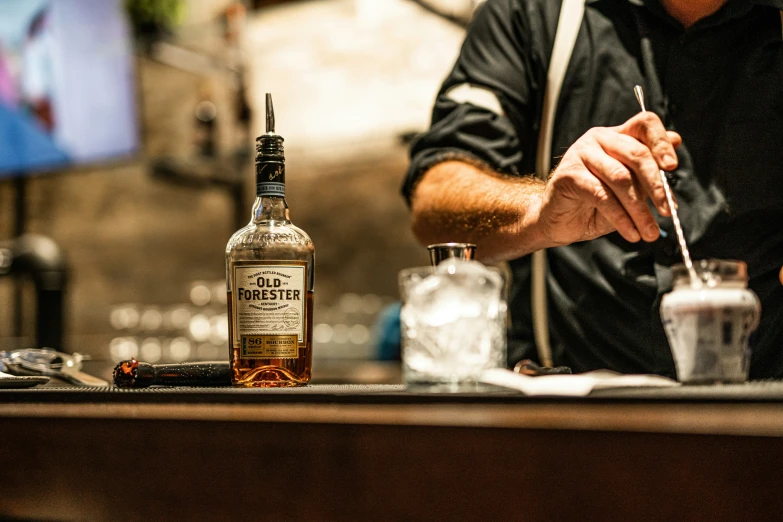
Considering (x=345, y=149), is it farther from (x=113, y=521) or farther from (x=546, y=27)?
(x=113, y=521)

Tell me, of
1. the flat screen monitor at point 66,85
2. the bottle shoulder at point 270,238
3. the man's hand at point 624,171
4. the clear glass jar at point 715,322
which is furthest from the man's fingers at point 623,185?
the flat screen monitor at point 66,85

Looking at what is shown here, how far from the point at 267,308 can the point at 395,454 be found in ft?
1.01

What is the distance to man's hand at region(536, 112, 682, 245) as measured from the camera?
0.81 meters

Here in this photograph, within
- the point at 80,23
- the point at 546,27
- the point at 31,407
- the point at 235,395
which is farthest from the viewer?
the point at 80,23

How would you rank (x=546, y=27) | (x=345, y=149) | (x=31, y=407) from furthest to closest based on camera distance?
(x=345, y=149) → (x=546, y=27) → (x=31, y=407)

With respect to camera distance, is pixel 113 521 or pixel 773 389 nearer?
pixel 773 389

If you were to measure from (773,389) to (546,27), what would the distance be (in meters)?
0.87

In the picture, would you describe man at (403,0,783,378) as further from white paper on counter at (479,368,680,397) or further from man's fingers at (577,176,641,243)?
white paper on counter at (479,368,680,397)

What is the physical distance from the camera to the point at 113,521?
72 centimetres

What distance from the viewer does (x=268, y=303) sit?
863mm

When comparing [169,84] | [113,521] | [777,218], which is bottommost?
[113,521]

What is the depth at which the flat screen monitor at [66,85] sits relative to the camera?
11.0 ft

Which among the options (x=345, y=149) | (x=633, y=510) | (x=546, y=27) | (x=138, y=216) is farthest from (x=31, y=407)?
(x=138, y=216)

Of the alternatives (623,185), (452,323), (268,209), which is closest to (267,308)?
(268,209)
